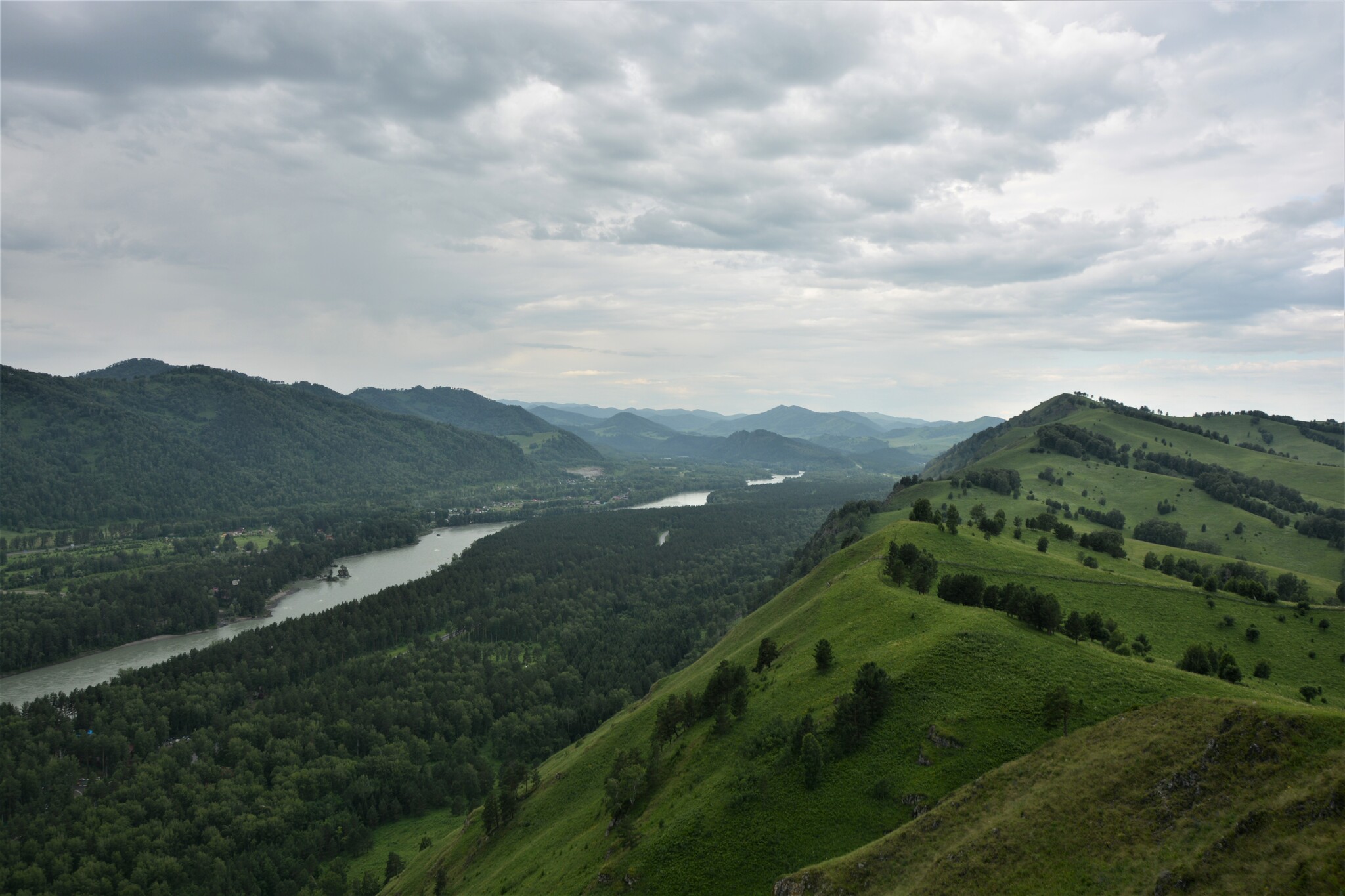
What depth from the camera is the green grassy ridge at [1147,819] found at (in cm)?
3042

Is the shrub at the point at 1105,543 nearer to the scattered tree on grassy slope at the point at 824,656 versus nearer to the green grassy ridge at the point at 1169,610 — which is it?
the green grassy ridge at the point at 1169,610

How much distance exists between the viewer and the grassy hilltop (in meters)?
34.7

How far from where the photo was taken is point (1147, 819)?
121ft

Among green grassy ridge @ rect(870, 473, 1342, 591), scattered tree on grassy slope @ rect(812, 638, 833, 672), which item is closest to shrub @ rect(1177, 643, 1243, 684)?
scattered tree on grassy slope @ rect(812, 638, 833, 672)

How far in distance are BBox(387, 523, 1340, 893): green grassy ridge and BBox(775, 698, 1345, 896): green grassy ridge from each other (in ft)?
13.4

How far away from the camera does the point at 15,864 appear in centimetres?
8694

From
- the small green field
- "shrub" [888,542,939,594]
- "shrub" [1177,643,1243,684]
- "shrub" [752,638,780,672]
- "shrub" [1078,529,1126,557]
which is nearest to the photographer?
"shrub" [1177,643,1243,684]

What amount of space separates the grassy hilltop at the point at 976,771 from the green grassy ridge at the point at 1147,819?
13 centimetres

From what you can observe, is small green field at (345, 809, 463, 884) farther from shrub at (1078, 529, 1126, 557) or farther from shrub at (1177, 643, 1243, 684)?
shrub at (1078, 529, 1126, 557)

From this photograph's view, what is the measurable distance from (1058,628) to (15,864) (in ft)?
482

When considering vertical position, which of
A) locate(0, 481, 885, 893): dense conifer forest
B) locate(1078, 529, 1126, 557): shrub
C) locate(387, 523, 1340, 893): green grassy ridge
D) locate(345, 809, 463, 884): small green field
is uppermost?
locate(1078, 529, 1126, 557): shrub

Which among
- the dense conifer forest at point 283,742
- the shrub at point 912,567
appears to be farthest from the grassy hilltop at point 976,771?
the dense conifer forest at point 283,742

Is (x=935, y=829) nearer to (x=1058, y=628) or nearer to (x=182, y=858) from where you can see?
(x=1058, y=628)

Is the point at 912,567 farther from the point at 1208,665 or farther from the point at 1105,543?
the point at 1105,543
